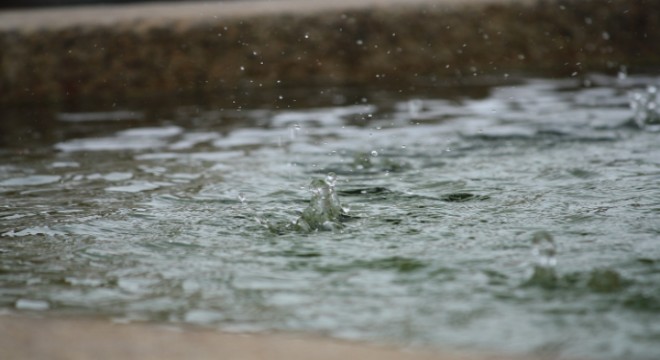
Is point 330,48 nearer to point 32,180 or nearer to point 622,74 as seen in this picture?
point 622,74

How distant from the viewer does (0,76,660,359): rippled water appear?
5.79 feet

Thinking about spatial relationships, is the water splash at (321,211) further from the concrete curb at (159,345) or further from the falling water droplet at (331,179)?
the concrete curb at (159,345)

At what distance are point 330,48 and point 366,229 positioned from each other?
3.86 metres

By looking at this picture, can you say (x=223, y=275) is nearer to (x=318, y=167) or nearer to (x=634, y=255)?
(x=634, y=255)

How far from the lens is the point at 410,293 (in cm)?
189

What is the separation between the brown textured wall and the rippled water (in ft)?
4.84

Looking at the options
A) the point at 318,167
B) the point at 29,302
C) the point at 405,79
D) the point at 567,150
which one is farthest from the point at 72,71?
the point at 29,302

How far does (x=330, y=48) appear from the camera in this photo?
620 cm

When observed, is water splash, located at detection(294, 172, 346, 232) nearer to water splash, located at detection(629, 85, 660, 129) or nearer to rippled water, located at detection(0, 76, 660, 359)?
rippled water, located at detection(0, 76, 660, 359)

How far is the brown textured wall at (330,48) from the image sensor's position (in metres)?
5.99

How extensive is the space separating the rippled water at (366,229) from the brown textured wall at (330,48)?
147cm

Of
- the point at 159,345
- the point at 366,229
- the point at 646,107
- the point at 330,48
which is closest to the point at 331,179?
the point at 366,229

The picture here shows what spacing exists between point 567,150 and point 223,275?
183 cm

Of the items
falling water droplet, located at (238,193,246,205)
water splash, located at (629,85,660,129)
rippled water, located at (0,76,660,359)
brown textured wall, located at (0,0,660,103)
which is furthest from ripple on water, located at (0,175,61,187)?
brown textured wall, located at (0,0,660,103)
